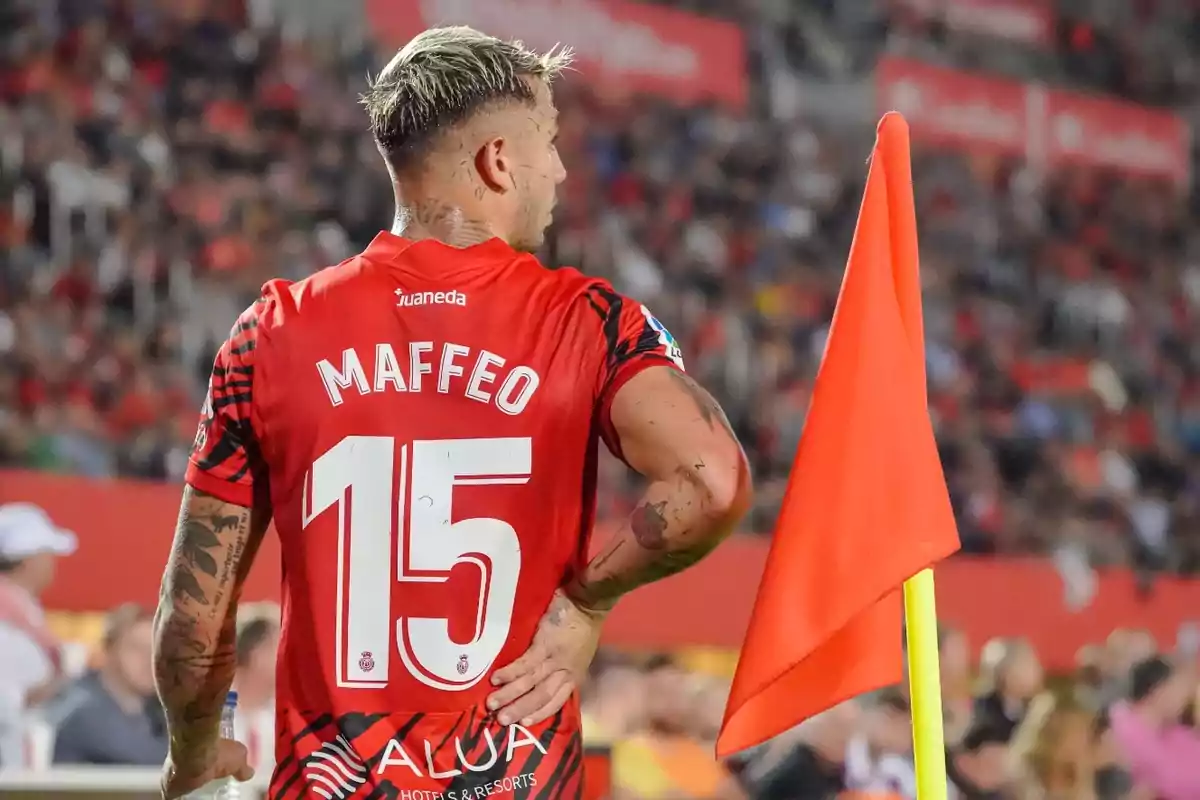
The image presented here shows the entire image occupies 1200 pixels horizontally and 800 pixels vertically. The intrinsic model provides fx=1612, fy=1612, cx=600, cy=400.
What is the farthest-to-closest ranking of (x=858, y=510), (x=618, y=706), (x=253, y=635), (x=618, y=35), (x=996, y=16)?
(x=996, y=16)
(x=618, y=35)
(x=618, y=706)
(x=253, y=635)
(x=858, y=510)

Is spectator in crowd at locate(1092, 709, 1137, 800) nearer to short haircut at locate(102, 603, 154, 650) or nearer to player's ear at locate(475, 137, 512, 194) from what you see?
short haircut at locate(102, 603, 154, 650)

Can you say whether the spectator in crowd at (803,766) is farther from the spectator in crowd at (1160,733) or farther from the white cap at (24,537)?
the white cap at (24,537)

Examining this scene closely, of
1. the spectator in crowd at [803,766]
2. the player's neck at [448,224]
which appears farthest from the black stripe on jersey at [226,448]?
the spectator in crowd at [803,766]

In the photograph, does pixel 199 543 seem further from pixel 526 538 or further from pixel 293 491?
pixel 526 538

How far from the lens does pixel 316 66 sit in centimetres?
1123

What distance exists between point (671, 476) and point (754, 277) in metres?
11.3

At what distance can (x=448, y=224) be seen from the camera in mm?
2014

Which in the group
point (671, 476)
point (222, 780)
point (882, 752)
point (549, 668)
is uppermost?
point (671, 476)

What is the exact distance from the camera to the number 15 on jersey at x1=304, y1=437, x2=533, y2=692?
1.85 m

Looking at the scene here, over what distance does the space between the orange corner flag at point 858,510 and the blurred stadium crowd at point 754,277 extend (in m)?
2.51

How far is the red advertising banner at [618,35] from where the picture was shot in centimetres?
1237

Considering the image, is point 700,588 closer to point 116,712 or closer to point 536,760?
point 116,712

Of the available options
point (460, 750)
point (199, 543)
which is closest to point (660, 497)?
point (460, 750)

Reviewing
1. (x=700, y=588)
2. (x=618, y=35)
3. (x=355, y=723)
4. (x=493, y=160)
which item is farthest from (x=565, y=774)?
(x=618, y=35)
